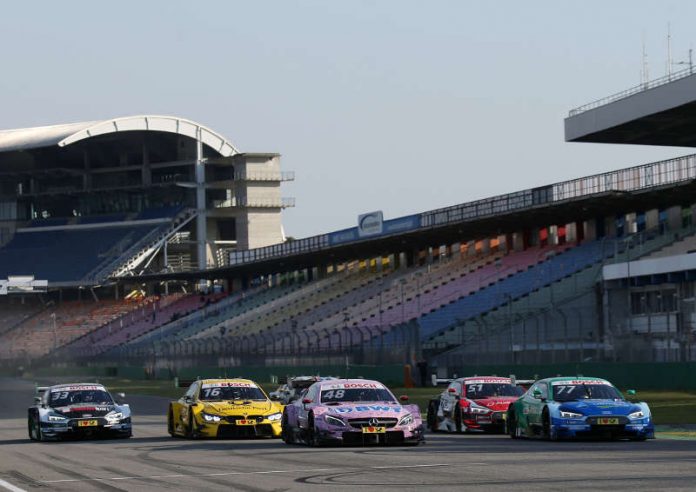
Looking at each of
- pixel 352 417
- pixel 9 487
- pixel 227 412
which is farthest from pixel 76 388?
pixel 9 487

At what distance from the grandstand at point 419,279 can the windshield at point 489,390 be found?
47.2 ft

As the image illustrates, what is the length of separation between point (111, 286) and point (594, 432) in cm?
9400

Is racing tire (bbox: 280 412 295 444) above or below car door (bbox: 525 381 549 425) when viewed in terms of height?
below

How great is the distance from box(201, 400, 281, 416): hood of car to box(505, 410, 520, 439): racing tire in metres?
4.69

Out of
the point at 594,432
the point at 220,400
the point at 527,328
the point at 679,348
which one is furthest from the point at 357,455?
the point at 527,328

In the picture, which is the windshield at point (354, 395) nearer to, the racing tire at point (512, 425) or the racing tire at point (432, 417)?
the racing tire at point (512, 425)

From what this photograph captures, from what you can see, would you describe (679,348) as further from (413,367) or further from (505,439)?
(505,439)

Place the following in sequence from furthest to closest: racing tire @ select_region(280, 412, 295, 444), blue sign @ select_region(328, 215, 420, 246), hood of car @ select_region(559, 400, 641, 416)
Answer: blue sign @ select_region(328, 215, 420, 246) → racing tire @ select_region(280, 412, 295, 444) → hood of car @ select_region(559, 400, 641, 416)

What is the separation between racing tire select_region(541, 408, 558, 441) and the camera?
2720cm

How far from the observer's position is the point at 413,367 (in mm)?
58938

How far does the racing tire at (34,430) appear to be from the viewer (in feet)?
104

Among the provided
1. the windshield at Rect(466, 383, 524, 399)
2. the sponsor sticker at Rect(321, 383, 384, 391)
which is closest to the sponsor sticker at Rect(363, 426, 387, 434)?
the sponsor sticker at Rect(321, 383, 384, 391)

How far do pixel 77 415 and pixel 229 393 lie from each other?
319 cm

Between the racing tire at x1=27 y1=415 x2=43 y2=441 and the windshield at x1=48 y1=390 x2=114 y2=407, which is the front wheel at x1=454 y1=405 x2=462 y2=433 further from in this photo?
the racing tire at x1=27 y1=415 x2=43 y2=441
